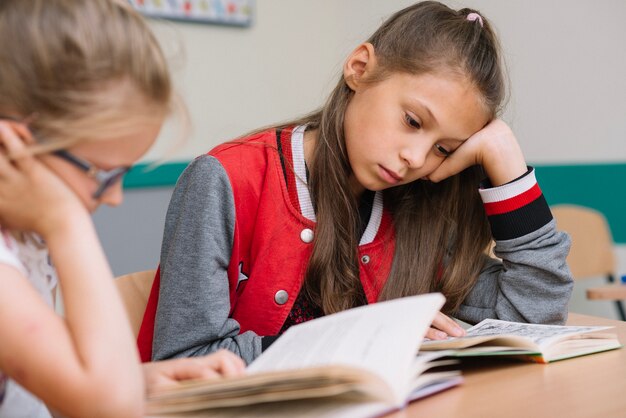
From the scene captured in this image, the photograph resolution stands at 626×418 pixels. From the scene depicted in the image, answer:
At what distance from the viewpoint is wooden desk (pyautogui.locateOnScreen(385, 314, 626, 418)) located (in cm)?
74

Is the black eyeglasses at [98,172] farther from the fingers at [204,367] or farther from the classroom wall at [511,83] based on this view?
the classroom wall at [511,83]

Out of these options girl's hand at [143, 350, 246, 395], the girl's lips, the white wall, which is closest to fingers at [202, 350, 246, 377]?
girl's hand at [143, 350, 246, 395]

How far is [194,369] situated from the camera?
77 centimetres

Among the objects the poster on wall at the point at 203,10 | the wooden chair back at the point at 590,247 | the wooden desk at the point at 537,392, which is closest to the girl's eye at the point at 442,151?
the wooden desk at the point at 537,392

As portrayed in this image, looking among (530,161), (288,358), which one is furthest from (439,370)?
(530,161)

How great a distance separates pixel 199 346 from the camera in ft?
3.36

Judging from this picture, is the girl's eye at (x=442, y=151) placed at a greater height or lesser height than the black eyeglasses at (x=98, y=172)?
lesser

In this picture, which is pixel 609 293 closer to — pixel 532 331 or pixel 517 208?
pixel 517 208

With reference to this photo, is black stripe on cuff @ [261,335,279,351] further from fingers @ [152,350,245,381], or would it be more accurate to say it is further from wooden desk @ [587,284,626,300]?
wooden desk @ [587,284,626,300]

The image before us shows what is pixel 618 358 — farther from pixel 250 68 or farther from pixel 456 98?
pixel 250 68

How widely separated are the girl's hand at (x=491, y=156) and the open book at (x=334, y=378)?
1.67 feet

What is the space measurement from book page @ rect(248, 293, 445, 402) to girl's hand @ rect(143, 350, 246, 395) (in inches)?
1.0

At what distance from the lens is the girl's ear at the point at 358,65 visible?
4.13 feet

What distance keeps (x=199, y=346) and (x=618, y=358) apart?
550mm
